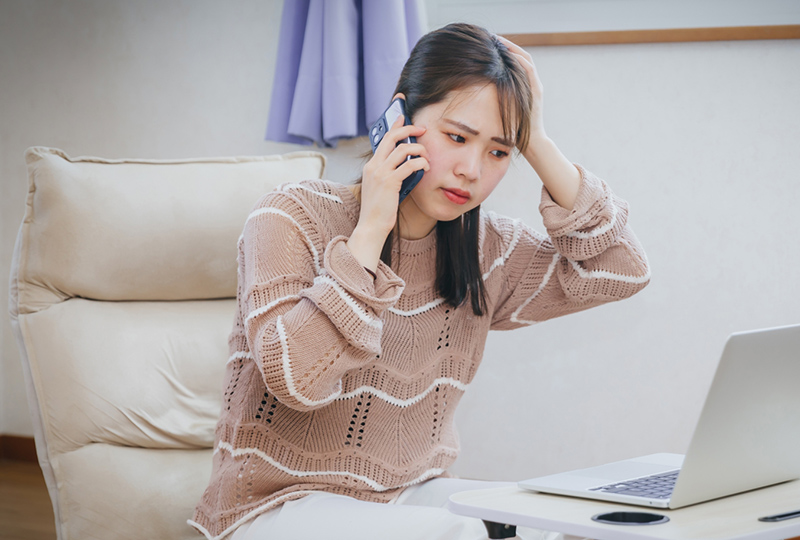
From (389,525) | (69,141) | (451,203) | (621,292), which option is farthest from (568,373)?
(69,141)

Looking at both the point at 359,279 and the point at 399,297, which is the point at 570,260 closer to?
the point at 399,297

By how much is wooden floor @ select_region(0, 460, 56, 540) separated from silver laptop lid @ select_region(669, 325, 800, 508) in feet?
5.36

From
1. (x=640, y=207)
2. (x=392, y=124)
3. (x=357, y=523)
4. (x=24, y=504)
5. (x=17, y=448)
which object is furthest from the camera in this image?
(x=17, y=448)

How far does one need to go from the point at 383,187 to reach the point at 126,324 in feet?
2.06

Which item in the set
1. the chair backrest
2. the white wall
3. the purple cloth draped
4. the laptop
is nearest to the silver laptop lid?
the laptop

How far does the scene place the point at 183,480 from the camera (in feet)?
3.95

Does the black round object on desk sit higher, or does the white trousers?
the black round object on desk

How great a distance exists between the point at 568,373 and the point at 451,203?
0.91 metres

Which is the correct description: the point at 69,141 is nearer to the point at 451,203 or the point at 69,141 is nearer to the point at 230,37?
the point at 230,37

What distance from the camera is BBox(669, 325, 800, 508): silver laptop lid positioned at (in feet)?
1.97

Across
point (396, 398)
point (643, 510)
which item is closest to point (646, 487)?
point (643, 510)

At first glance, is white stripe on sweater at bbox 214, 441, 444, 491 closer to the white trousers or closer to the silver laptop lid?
the white trousers

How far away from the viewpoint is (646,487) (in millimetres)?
684

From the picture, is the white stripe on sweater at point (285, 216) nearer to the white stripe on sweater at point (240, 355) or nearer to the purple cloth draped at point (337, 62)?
the white stripe on sweater at point (240, 355)
